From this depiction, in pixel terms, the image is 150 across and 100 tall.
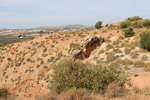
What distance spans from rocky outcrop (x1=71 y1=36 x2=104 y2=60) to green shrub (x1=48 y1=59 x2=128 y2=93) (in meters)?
9.94

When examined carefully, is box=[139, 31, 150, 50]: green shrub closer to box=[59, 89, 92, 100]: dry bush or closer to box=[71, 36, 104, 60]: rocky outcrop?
box=[71, 36, 104, 60]: rocky outcrop

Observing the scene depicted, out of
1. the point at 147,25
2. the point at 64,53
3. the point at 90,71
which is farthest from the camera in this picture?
the point at 147,25

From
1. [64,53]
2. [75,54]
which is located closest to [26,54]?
[64,53]

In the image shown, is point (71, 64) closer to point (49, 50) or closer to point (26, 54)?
point (49, 50)

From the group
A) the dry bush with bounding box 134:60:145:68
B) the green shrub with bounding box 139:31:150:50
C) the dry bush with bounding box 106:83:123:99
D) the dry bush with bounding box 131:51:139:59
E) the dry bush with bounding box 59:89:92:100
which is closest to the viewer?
the dry bush with bounding box 59:89:92:100

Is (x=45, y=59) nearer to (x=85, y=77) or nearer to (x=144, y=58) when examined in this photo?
(x=144, y=58)

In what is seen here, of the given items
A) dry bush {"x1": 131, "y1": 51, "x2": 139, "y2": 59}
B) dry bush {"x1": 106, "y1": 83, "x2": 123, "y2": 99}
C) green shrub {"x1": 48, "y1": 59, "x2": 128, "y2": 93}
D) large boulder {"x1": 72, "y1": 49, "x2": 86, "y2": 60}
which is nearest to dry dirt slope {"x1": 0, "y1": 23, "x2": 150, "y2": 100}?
dry bush {"x1": 131, "y1": 51, "x2": 139, "y2": 59}

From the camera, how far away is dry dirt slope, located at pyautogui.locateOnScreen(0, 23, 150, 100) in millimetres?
13622

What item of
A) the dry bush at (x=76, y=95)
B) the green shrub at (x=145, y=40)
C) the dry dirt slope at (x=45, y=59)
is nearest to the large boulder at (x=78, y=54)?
the dry dirt slope at (x=45, y=59)

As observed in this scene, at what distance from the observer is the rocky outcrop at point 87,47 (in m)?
18.4

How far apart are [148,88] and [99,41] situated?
13454mm

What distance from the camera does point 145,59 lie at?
42.8ft

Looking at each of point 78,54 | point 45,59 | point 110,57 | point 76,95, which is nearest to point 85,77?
point 76,95

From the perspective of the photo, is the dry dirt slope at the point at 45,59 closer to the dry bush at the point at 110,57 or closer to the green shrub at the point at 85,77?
the dry bush at the point at 110,57
